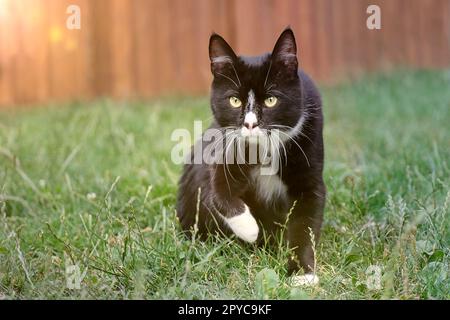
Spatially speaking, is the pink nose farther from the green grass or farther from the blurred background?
the blurred background

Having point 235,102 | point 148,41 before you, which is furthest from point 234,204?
point 148,41

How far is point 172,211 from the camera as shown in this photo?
2770 mm

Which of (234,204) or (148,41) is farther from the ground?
(148,41)

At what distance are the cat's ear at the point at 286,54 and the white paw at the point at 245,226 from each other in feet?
1.62

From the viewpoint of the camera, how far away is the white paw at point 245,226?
2.27 meters

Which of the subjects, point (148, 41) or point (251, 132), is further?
point (148, 41)

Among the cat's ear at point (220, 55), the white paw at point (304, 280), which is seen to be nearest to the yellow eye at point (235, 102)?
the cat's ear at point (220, 55)

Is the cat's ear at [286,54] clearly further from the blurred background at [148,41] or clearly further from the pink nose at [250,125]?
the blurred background at [148,41]

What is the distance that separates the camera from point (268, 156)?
2369 millimetres

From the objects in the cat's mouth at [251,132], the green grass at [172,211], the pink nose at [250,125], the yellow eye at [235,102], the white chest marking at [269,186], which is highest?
the yellow eye at [235,102]

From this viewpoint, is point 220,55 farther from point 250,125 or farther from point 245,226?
point 245,226

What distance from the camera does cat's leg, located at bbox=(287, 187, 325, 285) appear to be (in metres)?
2.28

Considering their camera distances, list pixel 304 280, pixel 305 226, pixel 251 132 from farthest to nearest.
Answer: pixel 305 226 → pixel 251 132 → pixel 304 280

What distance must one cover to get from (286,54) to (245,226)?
576 mm
